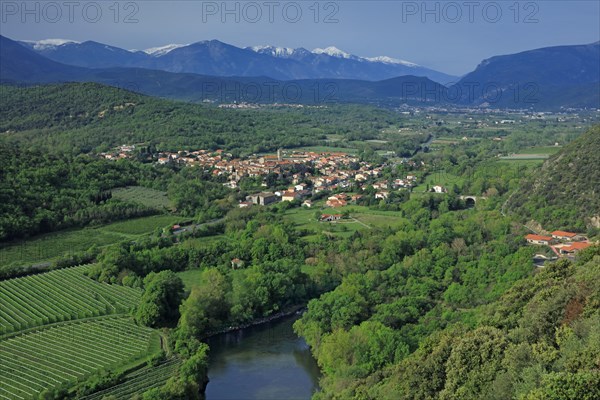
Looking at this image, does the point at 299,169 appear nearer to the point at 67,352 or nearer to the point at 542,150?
the point at 542,150

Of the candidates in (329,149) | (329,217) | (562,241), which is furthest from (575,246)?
(329,149)

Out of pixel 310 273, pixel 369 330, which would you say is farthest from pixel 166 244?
pixel 369 330

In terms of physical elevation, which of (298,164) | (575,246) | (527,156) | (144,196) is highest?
(527,156)

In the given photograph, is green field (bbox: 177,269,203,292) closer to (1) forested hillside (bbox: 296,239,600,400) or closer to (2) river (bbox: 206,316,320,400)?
(2) river (bbox: 206,316,320,400)

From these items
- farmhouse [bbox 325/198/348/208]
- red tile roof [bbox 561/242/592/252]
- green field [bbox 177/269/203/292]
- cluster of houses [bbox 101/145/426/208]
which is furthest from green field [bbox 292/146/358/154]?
red tile roof [bbox 561/242/592/252]

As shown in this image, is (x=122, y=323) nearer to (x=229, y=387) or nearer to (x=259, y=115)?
(x=229, y=387)

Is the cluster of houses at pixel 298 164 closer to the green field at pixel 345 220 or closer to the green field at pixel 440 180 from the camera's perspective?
the green field at pixel 440 180

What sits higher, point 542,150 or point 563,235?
point 542,150
